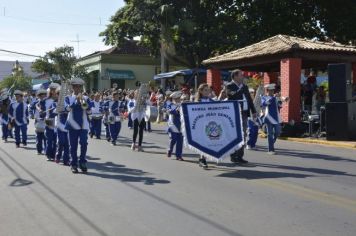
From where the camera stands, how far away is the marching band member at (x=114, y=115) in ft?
57.4

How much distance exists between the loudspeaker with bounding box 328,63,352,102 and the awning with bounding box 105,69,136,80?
40.4 m

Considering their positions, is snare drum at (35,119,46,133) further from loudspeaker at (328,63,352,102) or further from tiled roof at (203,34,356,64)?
tiled roof at (203,34,356,64)

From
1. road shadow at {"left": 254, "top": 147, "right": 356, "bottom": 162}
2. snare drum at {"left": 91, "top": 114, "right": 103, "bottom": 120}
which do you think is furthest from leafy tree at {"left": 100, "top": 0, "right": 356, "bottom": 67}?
road shadow at {"left": 254, "top": 147, "right": 356, "bottom": 162}

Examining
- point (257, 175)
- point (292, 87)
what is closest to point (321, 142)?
point (292, 87)

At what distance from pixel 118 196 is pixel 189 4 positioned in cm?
2912

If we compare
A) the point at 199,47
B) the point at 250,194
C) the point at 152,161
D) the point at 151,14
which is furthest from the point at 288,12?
the point at 250,194

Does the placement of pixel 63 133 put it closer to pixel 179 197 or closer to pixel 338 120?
pixel 179 197

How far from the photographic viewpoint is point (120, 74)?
56656mm

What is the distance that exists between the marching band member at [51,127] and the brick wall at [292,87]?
9.88 metres

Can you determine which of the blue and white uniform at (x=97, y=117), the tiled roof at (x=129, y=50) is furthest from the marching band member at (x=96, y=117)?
the tiled roof at (x=129, y=50)

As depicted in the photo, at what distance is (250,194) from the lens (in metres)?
8.28

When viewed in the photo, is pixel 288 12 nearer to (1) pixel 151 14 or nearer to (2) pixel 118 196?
(1) pixel 151 14

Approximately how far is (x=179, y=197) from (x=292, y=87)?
519 inches

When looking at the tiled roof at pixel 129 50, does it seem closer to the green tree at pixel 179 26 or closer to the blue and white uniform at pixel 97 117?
the green tree at pixel 179 26
